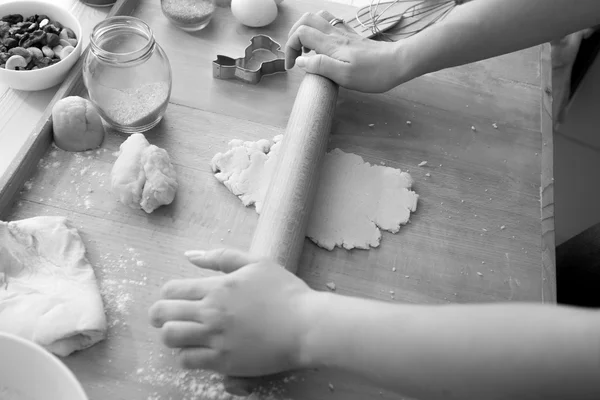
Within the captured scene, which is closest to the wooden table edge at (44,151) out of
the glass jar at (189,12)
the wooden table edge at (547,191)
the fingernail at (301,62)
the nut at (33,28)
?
the wooden table edge at (547,191)

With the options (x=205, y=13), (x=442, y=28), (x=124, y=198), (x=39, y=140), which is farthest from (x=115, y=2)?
(x=442, y=28)

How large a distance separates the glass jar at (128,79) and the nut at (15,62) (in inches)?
7.2

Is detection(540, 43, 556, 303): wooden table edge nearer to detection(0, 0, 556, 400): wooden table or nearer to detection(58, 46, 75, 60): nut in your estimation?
detection(0, 0, 556, 400): wooden table

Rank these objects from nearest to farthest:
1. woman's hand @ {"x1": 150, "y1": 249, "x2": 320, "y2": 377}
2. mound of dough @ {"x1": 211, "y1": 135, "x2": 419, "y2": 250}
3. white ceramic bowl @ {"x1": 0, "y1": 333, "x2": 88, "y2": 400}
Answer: white ceramic bowl @ {"x1": 0, "y1": 333, "x2": 88, "y2": 400}
woman's hand @ {"x1": 150, "y1": 249, "x2": 320, "y2": 377}
mound of dough @ {"x1": 211, "y1": 135, "x2": 419, "y2": 250}

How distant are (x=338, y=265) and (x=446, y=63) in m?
0.46

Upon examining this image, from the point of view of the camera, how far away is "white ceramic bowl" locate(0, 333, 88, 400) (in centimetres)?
62

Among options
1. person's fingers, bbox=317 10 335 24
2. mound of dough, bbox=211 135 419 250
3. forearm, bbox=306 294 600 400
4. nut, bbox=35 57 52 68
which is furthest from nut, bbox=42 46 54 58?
forearm, bbox=306 294 600 400

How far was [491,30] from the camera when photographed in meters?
1.07

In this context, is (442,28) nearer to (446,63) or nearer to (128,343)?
(446,63)

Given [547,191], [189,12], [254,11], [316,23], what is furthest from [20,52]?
[547,191]

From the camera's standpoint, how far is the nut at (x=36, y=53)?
1.12 meters

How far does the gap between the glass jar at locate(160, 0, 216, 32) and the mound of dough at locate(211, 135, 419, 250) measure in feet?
1.14

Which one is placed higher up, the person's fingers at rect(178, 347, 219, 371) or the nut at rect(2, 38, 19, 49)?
the nut at rect(2, 38, 19, 49)

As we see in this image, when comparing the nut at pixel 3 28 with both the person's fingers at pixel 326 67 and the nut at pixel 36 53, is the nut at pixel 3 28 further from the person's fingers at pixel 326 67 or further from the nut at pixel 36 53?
the person's fingers at pixel 326 67
